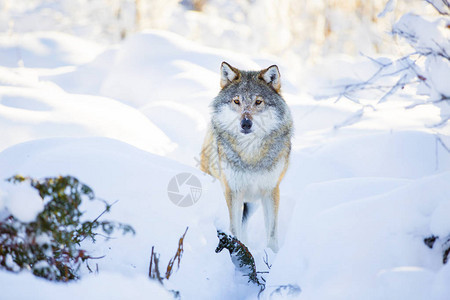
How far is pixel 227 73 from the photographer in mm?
3850

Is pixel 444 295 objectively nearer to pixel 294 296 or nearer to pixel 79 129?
pixel 294 296

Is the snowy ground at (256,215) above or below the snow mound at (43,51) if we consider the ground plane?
above

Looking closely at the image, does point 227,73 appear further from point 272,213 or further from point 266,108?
point 272,213

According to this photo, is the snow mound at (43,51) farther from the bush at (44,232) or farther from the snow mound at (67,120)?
the bush at (44,232)

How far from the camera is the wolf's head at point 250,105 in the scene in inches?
141

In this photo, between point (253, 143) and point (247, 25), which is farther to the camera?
point (247, 25)

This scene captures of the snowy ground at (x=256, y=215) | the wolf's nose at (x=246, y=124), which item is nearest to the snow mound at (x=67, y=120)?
the snowy ground at (x=256, y=215)

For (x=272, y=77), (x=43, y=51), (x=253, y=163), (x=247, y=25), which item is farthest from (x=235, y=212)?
(x=247, y=25)

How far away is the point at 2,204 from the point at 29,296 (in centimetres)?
48

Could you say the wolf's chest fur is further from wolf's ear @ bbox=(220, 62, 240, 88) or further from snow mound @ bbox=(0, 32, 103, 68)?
snow mound @ bbox=(0, 32, 103, 68)
